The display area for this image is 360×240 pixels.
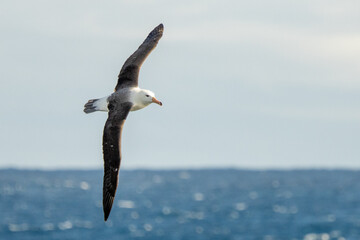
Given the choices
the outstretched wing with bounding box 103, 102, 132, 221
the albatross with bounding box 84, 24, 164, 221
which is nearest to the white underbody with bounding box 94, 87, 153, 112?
the albatross with bounding box 84, 24, 164, 221

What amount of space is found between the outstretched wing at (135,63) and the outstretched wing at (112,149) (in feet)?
4.42

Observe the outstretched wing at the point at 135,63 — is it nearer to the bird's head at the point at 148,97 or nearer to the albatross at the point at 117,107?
the albatross at the point at 117,107

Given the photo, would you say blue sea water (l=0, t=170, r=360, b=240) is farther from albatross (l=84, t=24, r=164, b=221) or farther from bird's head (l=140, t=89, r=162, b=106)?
bird's head (l=140, t=89, r=162, b=106)

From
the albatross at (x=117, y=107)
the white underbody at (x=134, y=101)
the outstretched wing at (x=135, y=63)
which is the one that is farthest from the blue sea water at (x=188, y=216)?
the white underbody at (x=134, y=101)

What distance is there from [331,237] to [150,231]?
58.7ft

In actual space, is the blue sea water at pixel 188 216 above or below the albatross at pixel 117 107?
above

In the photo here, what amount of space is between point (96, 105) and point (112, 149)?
1613mm

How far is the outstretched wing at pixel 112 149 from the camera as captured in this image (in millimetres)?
17375

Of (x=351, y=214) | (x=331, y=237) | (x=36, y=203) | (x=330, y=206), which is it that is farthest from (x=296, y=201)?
(x=331, y=237)

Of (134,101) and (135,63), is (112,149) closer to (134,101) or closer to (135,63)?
(134,101)


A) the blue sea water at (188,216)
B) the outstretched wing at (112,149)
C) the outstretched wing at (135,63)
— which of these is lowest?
the outstretched wing at (112,149)

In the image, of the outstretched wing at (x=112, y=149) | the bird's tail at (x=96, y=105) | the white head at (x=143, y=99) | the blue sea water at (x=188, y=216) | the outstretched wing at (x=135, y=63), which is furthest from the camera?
the blue sea water at (x=188, y=216)

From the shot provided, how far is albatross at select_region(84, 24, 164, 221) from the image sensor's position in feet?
57.3

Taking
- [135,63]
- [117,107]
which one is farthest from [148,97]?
[135,63]
